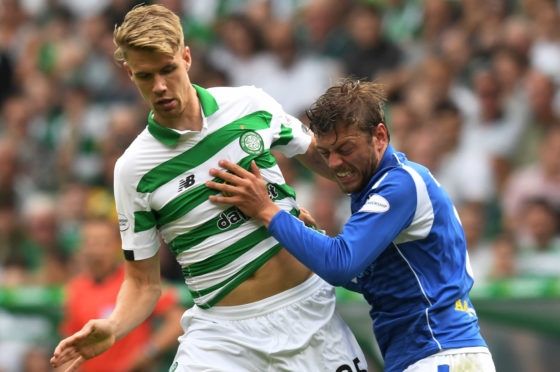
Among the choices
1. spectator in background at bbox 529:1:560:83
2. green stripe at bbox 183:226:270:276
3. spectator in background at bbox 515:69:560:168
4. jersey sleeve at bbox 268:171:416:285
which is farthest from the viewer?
spectator in background at bbox 529:1:560:83

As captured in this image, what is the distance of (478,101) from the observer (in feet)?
26.1

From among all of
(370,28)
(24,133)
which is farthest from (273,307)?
(24,133)

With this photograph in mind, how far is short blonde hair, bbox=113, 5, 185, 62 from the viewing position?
389 centimetres

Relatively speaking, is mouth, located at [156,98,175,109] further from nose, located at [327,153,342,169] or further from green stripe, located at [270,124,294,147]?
nose, located at [327,153,342,169]

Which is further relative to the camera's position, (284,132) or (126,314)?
(284,132)

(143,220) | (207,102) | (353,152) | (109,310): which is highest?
(207,102)

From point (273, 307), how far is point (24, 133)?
728cm

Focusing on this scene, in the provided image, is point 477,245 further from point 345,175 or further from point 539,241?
point 345,175

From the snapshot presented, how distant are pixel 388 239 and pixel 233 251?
0.70m

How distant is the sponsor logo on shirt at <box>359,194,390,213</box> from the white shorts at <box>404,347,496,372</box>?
640 millimetres

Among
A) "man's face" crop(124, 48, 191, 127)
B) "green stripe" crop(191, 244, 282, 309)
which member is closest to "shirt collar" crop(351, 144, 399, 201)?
"green stripe" crop(191, 244, 282, 309)

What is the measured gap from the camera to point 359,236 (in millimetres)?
3791

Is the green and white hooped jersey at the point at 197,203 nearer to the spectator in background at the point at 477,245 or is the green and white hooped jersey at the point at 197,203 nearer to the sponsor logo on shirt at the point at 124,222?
the sponsor logo on shirt at the point at 124,222

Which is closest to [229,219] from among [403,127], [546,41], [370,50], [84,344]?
[84,344]
